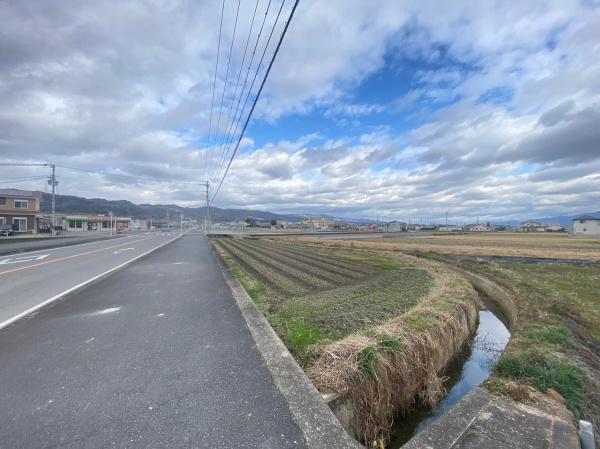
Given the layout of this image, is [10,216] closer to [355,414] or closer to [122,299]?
[122,299]

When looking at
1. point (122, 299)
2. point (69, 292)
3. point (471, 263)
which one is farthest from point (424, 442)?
point (471, 263)

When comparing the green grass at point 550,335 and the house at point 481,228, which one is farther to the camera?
the house at point 481,228

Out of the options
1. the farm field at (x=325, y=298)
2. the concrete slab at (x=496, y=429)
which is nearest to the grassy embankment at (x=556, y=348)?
the concrete slab at (x=496, y=429)

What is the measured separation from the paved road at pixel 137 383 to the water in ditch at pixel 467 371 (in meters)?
2.22

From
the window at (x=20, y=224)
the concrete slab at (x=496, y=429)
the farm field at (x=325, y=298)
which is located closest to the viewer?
the concrete slab at (x=496, y=429)

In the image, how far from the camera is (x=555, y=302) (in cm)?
813

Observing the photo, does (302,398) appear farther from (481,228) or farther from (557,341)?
(481,228)

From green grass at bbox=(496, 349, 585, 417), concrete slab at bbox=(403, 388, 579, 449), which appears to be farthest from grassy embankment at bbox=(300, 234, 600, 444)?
concrete slab at bbox=(403, 388, 579, 449)

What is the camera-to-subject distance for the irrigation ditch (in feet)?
11.8

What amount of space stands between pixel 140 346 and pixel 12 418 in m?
1.65

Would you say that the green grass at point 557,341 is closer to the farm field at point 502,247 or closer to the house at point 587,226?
the farm field at point 502,247

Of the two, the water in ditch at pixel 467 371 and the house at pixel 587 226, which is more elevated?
the house at pixel 587 226

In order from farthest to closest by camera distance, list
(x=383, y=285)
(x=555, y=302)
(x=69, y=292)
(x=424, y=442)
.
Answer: (x=383, y=285), (x=555, y=302), (x=69, y=292), (x=424, y=442)

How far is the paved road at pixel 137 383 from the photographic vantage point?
2396 millimetres
